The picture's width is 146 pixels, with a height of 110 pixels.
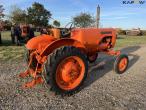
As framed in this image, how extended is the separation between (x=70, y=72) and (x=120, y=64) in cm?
230

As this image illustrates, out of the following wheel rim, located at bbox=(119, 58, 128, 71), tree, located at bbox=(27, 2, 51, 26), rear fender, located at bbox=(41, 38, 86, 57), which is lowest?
wheel rim, located at bbox=(119, 58, 128, 71)

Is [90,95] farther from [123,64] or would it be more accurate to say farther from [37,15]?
[37,15]

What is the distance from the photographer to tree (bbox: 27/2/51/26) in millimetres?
51644

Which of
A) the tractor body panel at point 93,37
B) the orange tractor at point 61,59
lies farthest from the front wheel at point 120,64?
the orange tractor at point 61,59

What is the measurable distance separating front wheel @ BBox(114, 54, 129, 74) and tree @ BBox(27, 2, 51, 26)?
45.1 meters

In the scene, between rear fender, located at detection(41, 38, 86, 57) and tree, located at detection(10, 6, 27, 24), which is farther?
tree, located at detection(10, 6, 27, 24)

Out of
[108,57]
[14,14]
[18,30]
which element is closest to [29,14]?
[14,14]

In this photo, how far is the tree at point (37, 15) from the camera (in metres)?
51.6

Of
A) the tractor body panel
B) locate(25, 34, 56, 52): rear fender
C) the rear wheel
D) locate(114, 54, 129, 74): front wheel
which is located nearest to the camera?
the rear wheel

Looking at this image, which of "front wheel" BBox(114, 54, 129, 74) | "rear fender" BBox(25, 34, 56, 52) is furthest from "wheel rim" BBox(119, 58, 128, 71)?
"rear fender" BBox(25, 34, 56, 52)

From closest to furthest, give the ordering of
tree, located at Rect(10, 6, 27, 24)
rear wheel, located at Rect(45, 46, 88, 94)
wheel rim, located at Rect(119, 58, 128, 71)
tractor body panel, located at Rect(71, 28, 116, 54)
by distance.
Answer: rear wheel, located at Rect(45, 46, 88, 94) → tractor body panel, located at Rect(71, 28, 116, 54) → wheel rim, located at Rect(119, 58, 128, 71) → tree, located at Rect(10, 6, 27, 24)

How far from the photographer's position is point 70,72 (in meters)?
5.00

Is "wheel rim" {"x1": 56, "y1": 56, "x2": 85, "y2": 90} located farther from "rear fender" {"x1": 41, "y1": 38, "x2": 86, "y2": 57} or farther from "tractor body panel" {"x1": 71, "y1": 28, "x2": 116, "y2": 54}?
"tractor body panel" {"x1": 71, "y1": 28, "x2": 116, "y2": 54}

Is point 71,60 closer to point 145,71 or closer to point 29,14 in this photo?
point 145,71
